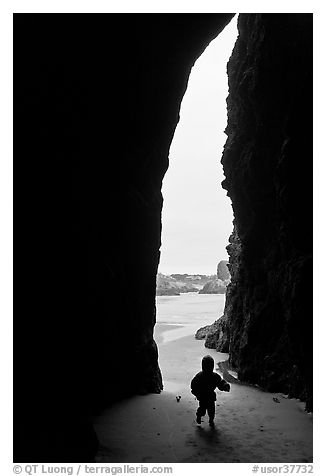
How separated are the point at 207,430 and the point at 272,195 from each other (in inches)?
380

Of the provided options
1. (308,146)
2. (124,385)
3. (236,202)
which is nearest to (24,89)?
(308,146)

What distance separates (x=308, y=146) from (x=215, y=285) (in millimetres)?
83396

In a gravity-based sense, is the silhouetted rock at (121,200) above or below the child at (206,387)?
above

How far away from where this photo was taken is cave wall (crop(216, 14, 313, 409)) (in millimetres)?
10711

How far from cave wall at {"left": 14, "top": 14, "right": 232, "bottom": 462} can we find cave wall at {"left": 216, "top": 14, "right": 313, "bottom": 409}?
2.60 metres

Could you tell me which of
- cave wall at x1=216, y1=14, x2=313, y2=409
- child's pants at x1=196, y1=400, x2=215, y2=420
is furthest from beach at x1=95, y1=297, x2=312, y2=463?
cave wall at x1=216, y1=14, x2=313, y2=409

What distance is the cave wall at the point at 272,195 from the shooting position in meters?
10.7

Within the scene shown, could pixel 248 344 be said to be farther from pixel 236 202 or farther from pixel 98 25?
pixel 98 25

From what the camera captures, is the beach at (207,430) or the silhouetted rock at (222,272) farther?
the silhouetted rock at (222,272)

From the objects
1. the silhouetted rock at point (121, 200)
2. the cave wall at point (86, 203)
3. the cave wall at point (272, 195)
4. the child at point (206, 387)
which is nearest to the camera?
the cave wall at point (86, 203)

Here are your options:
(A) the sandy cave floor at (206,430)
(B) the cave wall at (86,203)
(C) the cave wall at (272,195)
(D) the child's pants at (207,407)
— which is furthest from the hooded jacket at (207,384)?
(C) the cave wall at (272,195)

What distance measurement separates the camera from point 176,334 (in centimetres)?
3033

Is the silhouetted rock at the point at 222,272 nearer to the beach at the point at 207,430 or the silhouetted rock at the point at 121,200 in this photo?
the silhouetted rock at the point at 121,200

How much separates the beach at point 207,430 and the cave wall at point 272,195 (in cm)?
134
